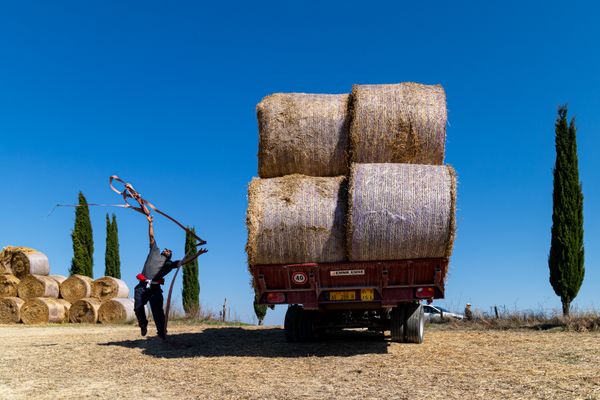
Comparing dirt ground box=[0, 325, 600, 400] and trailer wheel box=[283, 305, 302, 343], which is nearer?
dirt ground box=[0, 325, 600, 400]

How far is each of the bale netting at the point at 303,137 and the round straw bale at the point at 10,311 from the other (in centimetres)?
1452

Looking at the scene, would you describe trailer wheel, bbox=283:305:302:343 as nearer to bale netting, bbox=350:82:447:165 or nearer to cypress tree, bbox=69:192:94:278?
bale netting, bbox=350:82:447:165

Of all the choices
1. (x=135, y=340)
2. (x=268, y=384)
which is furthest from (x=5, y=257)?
(x=268, y=384)

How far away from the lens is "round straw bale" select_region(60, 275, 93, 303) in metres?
22.9

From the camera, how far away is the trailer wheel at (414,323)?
11.4m

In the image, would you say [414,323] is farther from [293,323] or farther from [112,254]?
[112,254]

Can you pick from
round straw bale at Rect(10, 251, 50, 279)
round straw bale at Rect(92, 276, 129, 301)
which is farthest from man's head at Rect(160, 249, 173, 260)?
round straw bale at Rect(10, 251, 50, 279)

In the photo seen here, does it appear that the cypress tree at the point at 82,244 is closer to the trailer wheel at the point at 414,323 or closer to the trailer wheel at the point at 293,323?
the trailer wheel at the point at 293,323

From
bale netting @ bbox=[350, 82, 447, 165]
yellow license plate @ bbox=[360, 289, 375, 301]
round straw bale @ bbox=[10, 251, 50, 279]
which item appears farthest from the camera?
round straw bale @ bbox=[10, 251, 50, 279]

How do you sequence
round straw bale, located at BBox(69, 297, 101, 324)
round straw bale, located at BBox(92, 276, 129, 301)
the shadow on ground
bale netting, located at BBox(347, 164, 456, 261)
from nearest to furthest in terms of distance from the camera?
bale netting, located at BBox(347, 164, 456, 261), the shadow on ground, round straw bale, located at BBox(69, 297, 101, 324), round straw bale, located at BBox(92, 276, 129, 301)

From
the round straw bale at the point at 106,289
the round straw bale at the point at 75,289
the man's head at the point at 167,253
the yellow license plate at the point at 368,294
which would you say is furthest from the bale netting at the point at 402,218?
the round straw bale at the point at 75,289

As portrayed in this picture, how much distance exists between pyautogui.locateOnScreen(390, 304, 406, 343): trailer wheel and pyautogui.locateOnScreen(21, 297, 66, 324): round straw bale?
14.3 metres

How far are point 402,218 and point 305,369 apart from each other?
8.71 ft

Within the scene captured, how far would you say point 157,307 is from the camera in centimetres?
1109
